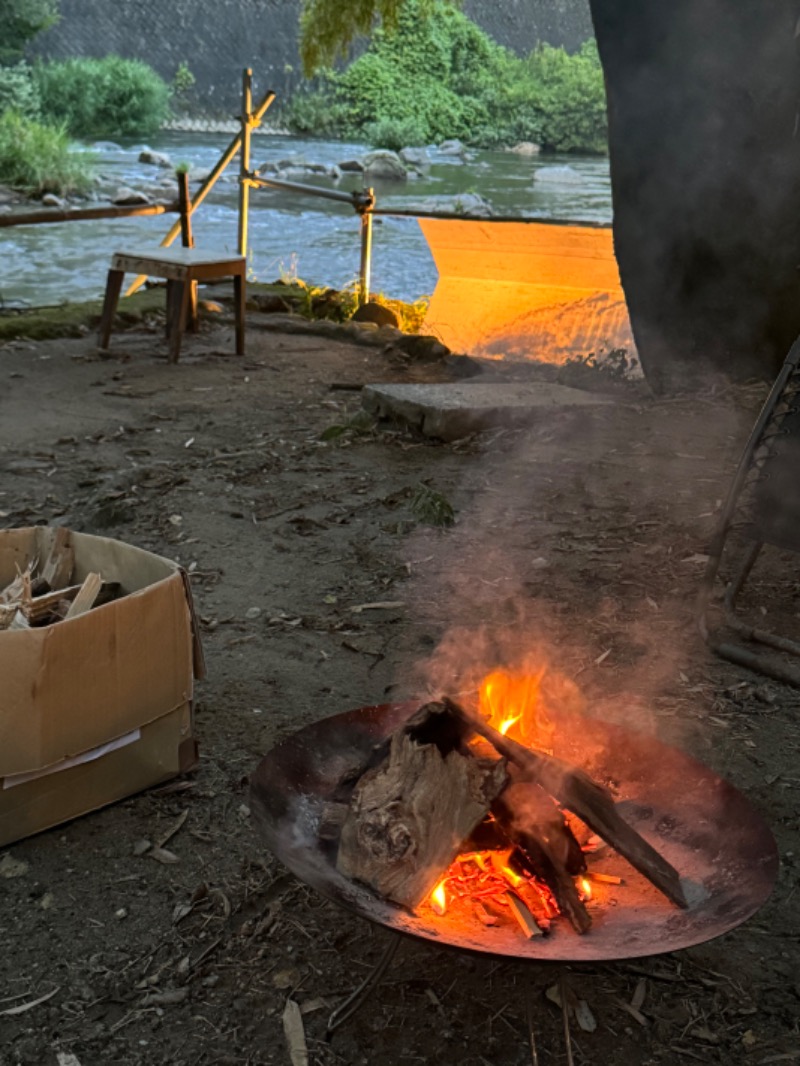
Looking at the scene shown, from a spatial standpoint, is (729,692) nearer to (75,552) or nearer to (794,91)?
(75,552)

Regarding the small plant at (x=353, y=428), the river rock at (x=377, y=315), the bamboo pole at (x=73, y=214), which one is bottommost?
the river rock at (x=377, y=315)

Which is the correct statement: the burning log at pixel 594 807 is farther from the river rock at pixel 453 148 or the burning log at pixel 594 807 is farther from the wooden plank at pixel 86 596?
the river rock at pixel 453 148

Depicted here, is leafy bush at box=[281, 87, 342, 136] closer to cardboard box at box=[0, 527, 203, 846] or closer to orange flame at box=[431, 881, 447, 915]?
cardboard box at box=[0, 527, 203, 846]

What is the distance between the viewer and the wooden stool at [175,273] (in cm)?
597

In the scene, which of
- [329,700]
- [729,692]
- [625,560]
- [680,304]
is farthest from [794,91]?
[329,700]

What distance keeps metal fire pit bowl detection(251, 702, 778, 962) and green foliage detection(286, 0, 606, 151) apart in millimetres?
28101

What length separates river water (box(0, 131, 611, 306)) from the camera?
1302cm

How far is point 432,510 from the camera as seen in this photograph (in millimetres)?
3988

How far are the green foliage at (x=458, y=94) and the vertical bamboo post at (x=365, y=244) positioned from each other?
21.5m

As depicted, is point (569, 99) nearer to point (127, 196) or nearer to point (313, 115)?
point (313, 115)

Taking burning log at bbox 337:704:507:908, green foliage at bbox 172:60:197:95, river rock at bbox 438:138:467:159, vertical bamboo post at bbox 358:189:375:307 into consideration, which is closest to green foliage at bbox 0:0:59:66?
green foliage at bbox 172:60:197:95

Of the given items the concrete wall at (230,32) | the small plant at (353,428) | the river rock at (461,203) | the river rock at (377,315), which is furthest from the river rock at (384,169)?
the small plant at (353,428)

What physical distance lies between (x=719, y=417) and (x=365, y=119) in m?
27.5

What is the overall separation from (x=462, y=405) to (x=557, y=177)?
66.1ft
